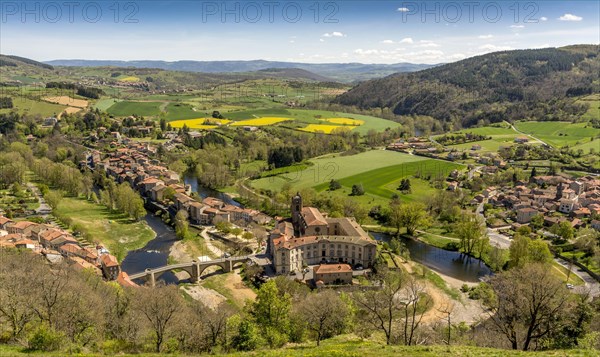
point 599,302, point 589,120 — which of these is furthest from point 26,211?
point 589,120

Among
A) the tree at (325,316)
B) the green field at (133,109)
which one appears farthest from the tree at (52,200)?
the green field at (133,109)

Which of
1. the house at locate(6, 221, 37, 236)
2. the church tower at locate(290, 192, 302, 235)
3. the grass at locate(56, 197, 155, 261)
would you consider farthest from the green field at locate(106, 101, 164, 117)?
the church tower at locate(290, 192, 302, 235)

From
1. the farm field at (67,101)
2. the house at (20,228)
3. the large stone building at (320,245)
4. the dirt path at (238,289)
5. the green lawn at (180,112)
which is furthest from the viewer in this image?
the green lawn at (180,112)

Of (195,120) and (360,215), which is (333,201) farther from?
(195,120)

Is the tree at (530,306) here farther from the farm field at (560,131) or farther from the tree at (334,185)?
the farm field at (560,131)

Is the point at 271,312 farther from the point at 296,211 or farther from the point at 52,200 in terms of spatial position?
the point at 52,200

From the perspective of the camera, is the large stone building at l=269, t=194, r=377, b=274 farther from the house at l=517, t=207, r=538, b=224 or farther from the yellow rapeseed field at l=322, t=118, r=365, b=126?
the yellow rapeseed field at l=322, t=118, r=365, b=126
